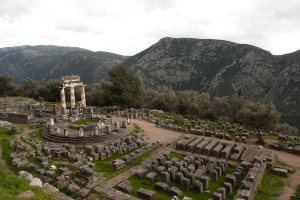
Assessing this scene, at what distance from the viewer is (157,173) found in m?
15.8

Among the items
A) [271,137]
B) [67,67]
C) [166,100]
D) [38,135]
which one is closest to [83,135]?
[38,135]

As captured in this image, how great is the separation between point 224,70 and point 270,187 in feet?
327

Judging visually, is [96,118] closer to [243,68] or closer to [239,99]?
[239,99]

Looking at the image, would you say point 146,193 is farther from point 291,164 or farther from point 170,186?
point 291,164

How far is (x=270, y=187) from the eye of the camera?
14.5m

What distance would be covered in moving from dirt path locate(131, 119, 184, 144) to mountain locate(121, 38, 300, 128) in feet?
178

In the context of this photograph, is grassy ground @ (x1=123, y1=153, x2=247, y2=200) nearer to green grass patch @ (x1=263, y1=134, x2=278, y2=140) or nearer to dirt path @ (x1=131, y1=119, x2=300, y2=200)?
dirt path @ (x1=131, y1=119, x2=300, y2=200)

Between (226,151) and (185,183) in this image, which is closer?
(185,183)

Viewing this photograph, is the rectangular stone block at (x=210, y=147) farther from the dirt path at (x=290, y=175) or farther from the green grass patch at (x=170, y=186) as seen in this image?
the dirt path at (x=290, y=175)

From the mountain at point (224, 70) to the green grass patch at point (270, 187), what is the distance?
58046mm

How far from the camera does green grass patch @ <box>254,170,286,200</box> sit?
524 inches

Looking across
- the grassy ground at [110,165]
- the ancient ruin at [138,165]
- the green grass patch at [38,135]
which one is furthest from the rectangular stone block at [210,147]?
the green grass patch at [38,135]

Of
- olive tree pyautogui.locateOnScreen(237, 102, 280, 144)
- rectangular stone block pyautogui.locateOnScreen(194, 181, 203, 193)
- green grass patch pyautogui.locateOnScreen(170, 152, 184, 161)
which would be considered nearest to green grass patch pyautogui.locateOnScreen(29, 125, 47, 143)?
green grass patch pyautogui.locateOnScreen(170, 152, 184, 161)

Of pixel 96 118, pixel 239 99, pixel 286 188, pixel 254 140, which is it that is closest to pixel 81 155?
pixel 96 118
